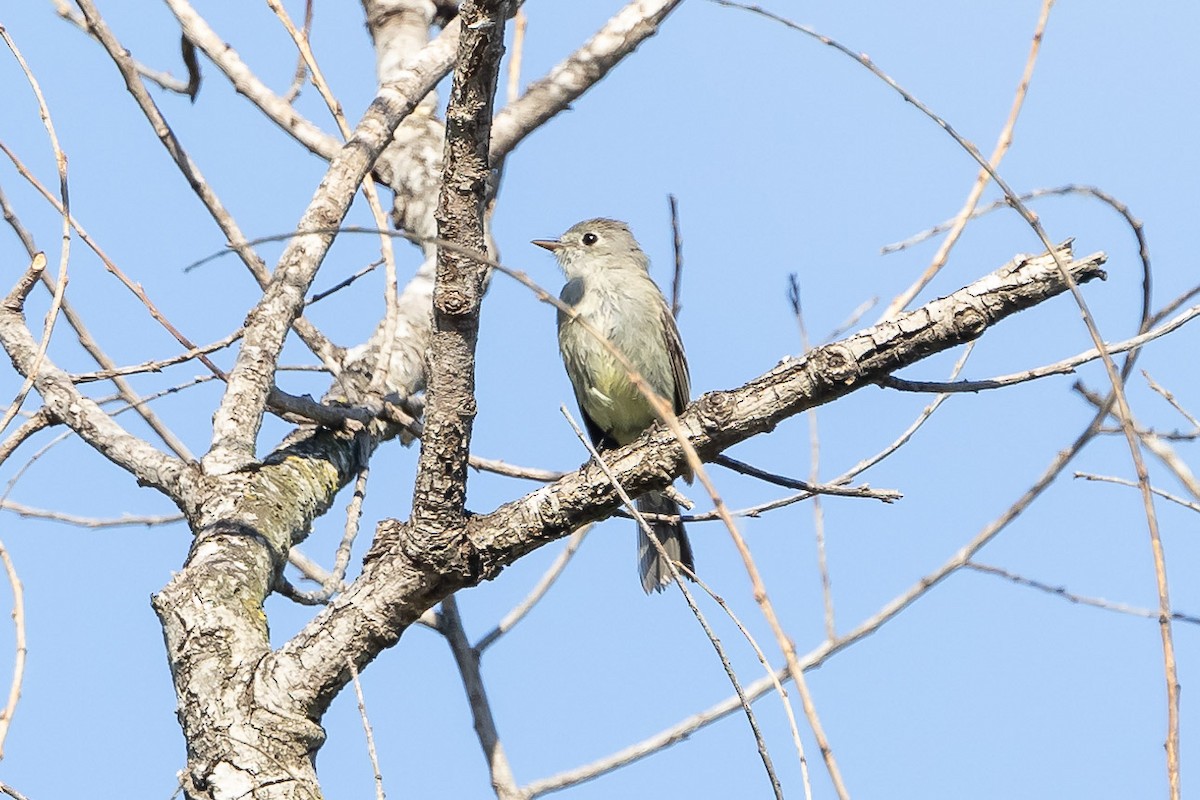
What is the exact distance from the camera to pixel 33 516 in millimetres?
4625

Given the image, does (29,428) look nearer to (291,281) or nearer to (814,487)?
(291,281)

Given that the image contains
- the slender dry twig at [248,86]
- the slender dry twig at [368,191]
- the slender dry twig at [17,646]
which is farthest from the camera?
the slender dry twig at [248,86]

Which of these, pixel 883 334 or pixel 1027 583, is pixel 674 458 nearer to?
pixel 883 334

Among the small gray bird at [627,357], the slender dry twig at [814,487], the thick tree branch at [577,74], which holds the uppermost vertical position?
the thick tree branch at [577,74]

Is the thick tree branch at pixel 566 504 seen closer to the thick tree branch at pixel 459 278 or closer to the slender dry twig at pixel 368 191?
the thick tree branch at pixel 459 278

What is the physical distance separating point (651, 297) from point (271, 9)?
260 cm

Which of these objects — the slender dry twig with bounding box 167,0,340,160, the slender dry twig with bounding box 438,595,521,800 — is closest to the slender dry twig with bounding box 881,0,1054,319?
the slender dry twig with bounding box 438,595,521,800

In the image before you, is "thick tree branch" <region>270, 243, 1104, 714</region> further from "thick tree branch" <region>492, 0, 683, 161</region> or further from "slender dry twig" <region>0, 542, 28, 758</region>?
"thick tree branch" <region>492, 0, 683, 161</region>

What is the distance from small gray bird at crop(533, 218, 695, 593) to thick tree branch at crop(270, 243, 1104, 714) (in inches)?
103

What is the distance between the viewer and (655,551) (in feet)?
20.3

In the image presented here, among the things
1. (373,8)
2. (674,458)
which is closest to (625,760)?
(674,458)

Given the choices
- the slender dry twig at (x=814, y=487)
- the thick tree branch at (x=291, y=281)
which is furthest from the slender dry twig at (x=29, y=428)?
the slender dry twig at (x=814, y=487)

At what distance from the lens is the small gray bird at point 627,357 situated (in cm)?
629

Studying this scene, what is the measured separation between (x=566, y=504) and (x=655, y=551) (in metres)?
2.82
